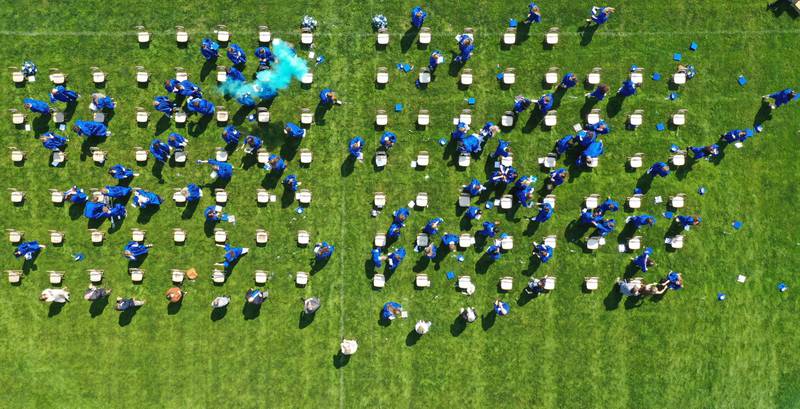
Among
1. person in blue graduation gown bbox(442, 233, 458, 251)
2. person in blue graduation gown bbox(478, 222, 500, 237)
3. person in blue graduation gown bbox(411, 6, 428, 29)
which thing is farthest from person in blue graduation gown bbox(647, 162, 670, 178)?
person in blue graduation gown bbox(411, 6, 428, 29)

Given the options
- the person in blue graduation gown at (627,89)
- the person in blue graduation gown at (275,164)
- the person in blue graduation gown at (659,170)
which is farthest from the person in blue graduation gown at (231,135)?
the person in blue graduation gown at (659,170)

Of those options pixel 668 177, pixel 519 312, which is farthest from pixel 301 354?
pixel 668 177

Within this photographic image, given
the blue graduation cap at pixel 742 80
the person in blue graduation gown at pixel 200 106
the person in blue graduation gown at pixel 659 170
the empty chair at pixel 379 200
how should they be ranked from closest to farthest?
the person in blue graduation gown at pixel 200 106, the person in blue graduation gown at pixel 659 170, the empty chair at pixel 379 200, the blue graduation cap at pixel 742 80

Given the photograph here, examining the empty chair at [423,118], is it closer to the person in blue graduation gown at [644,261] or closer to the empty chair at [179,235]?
the person in blue graduation gown at [644,261]

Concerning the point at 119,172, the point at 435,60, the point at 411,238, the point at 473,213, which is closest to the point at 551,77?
the point at 435,60

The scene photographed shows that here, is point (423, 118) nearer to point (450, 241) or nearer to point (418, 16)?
point (418, 16)
